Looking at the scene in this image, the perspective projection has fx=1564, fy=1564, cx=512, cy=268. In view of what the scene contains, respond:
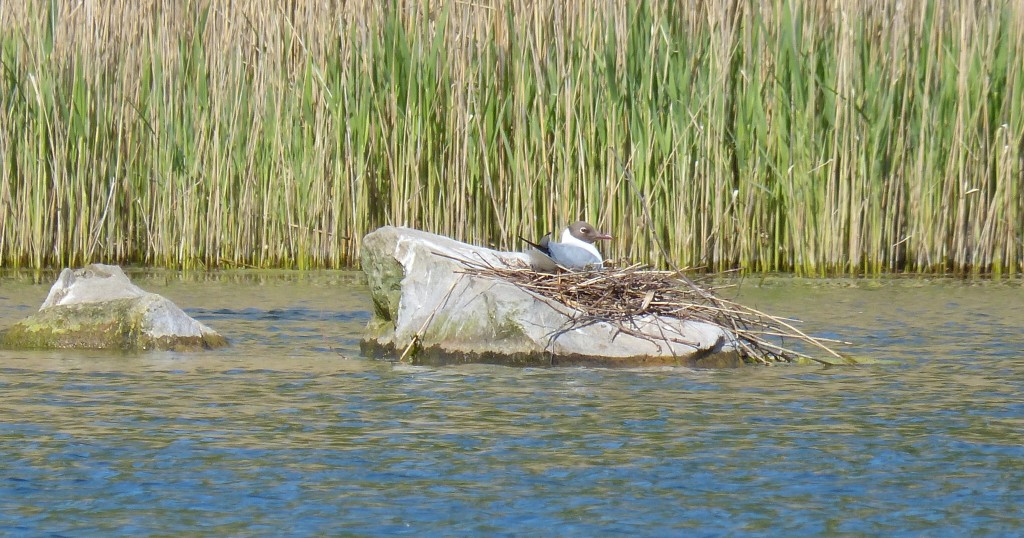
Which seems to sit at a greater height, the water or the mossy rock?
the mossy rock

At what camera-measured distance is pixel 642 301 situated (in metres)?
7.68

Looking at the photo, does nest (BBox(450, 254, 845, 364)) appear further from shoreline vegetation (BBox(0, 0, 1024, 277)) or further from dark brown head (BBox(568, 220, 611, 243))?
shoreline vegetation (BBox(0, 0, 1024, 277))

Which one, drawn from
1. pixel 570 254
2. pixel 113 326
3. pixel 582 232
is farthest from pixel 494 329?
pixel 113 326

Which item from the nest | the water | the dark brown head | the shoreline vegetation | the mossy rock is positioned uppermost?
the shoreline vegetation

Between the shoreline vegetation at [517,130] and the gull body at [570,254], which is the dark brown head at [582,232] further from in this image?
the shoreline vegetation at [517,130]

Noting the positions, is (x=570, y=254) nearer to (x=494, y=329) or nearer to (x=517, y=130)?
(x=494, y=329)

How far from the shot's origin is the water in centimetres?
448

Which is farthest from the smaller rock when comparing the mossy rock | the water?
the water

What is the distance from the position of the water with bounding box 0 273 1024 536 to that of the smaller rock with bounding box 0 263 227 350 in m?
0.24

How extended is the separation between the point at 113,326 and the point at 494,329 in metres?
2.13

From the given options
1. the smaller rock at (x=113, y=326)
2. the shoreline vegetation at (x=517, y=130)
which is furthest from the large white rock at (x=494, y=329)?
the shoreline vegetation at (x=517, y=130)

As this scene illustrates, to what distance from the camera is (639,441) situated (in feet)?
18.2

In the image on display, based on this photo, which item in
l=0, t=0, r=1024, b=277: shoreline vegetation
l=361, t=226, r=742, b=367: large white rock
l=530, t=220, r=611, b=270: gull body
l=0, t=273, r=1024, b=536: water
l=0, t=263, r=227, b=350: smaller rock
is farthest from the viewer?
l=0, t=0, r=1024, b=277: shoreline vegetation

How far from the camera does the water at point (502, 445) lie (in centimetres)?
448
